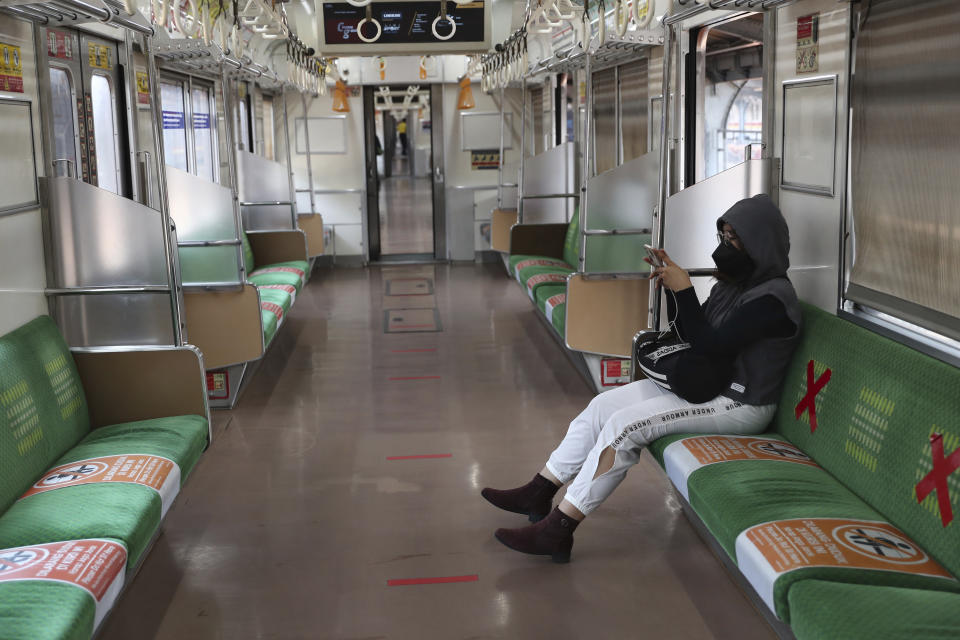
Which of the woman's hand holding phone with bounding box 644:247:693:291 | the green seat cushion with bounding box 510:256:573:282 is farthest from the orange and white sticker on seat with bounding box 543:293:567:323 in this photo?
the woman's hand holding phone with bounding box 644:247:693:291

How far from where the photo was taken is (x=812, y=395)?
335 centimetres

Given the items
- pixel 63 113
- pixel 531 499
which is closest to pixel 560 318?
pixel 531 499

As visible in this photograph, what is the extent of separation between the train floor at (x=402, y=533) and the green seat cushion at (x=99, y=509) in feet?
1.20

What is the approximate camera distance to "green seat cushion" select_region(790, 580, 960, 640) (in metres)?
2.13

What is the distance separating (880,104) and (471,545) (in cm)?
221

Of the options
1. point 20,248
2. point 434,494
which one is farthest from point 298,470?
point 20,248

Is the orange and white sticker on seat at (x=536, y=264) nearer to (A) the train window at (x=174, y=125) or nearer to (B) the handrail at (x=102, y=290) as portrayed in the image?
(A) the train window at (x=174, y=125)

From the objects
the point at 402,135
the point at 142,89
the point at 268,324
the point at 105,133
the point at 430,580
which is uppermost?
the point at 402,135

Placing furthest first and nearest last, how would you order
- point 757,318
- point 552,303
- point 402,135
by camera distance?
point 402,135
point 552,303
point 757,318

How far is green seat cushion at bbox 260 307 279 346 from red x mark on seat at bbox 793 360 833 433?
3.50 metres

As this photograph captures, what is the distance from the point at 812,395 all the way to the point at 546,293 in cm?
393

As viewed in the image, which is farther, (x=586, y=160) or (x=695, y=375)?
(x=586, y=160)

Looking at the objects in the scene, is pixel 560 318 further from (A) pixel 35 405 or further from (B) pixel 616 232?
(A) pixel 35 405

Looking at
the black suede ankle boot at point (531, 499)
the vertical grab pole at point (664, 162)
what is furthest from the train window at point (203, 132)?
the black suede ankle boot at point (531, 499)
